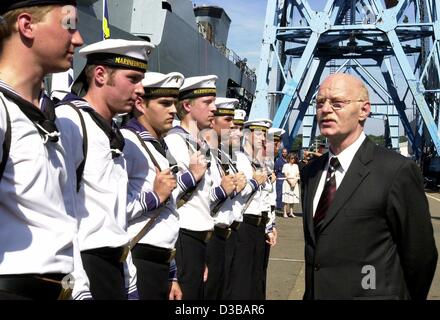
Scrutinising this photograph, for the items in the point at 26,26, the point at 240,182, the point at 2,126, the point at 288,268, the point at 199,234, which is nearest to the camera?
the point at 2,126

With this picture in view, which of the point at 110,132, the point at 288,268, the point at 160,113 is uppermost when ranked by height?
the point at 160,113

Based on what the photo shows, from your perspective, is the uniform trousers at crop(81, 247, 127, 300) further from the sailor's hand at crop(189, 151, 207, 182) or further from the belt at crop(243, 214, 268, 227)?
the belt at crop(243, 214, 268, 227)

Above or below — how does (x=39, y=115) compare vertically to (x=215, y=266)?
above

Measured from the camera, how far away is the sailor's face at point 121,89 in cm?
237

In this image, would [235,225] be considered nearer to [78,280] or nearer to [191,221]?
[191,221]

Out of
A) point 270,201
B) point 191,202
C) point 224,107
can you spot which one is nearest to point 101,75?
point 191,202

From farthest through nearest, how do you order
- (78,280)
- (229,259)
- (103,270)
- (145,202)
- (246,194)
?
(246,194)
(229,259)
(145,202)
(103,270)
(78,280)

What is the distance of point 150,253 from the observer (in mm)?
2670

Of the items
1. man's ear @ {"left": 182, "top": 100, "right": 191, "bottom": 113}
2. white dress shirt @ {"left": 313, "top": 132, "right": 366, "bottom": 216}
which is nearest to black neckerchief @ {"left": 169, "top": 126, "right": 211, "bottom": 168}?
man's ear @ {"left": 182, "top": 100, "right": 191, "bottom": 113}

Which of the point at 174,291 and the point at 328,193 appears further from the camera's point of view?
the point at 174,291

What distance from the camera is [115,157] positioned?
7.18 feet

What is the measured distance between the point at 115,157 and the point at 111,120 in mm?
285

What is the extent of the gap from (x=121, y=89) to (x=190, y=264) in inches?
55.9
